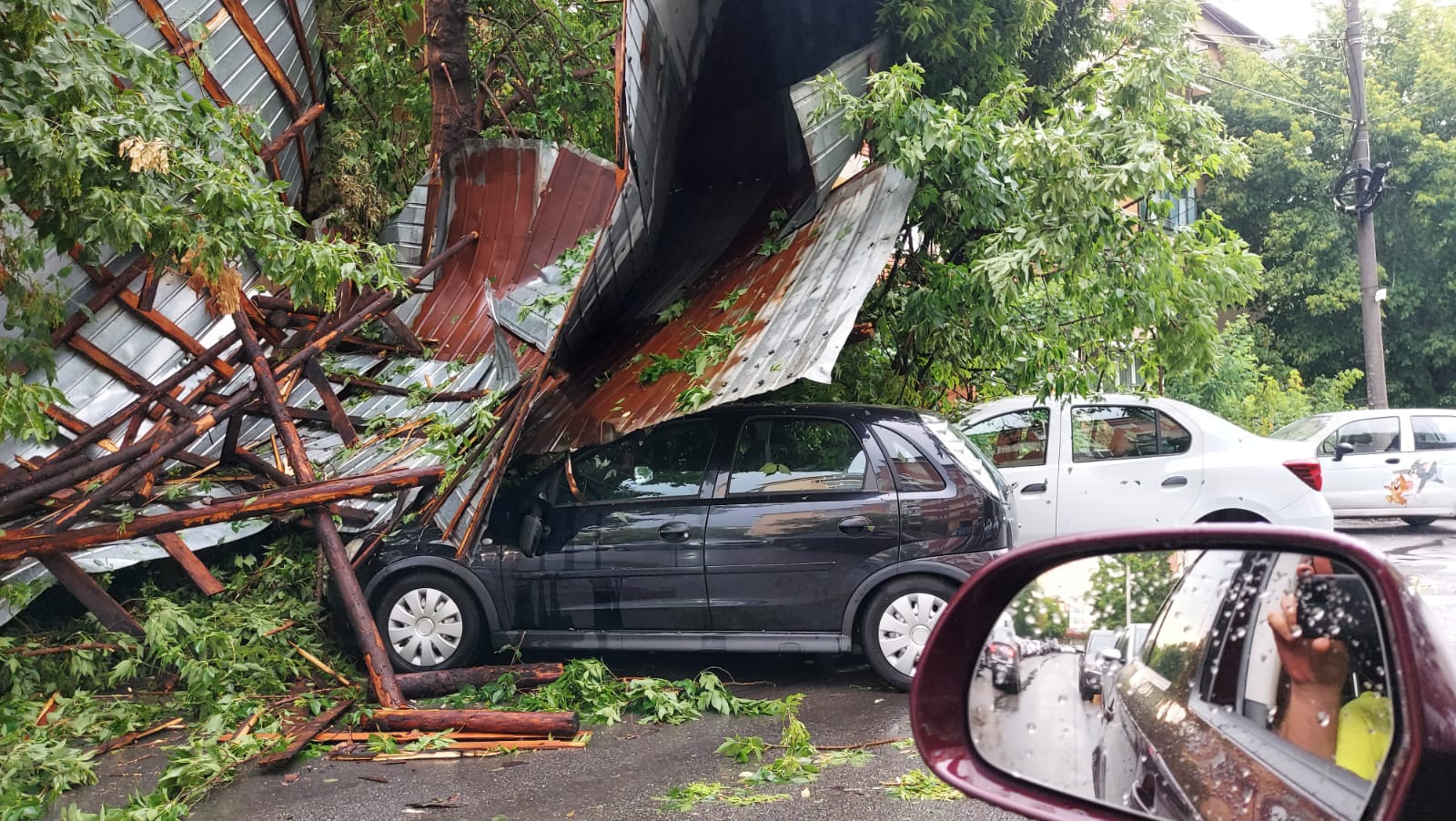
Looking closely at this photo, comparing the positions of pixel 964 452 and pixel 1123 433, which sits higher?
pixel 1123 433

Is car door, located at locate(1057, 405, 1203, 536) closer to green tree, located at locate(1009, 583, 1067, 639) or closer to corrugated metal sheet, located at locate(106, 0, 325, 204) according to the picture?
green tree, located at locate(1009, 583, 1067, 639)

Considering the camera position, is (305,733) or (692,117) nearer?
(305,733)

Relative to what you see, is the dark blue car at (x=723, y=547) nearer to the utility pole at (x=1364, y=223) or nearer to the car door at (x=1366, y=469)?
the car door at (x=1366, y=469)

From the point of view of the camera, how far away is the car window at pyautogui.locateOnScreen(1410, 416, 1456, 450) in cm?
1159

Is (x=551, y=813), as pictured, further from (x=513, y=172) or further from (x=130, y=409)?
(x=513, y=172)

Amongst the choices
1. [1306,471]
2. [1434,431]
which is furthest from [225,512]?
[1434,431]

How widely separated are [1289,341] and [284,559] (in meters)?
22.7

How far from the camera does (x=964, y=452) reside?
5477 mm

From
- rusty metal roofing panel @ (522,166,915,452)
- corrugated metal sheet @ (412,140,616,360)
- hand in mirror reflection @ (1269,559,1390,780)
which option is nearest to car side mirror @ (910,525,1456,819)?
hand in mirror reflection @ (1269,559,1390,780)

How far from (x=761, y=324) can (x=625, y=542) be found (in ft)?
4.72

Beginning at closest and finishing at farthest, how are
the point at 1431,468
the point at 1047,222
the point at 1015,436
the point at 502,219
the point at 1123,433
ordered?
the point at 1047,222 → the point at 1123,433 → the point at 1015,436 → the point at 502,219 → the point at 1431,468

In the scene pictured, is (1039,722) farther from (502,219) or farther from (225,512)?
(502,219)

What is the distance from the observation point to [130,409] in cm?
→ 624

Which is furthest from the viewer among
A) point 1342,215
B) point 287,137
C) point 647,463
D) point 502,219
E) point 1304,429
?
point 1342,215
